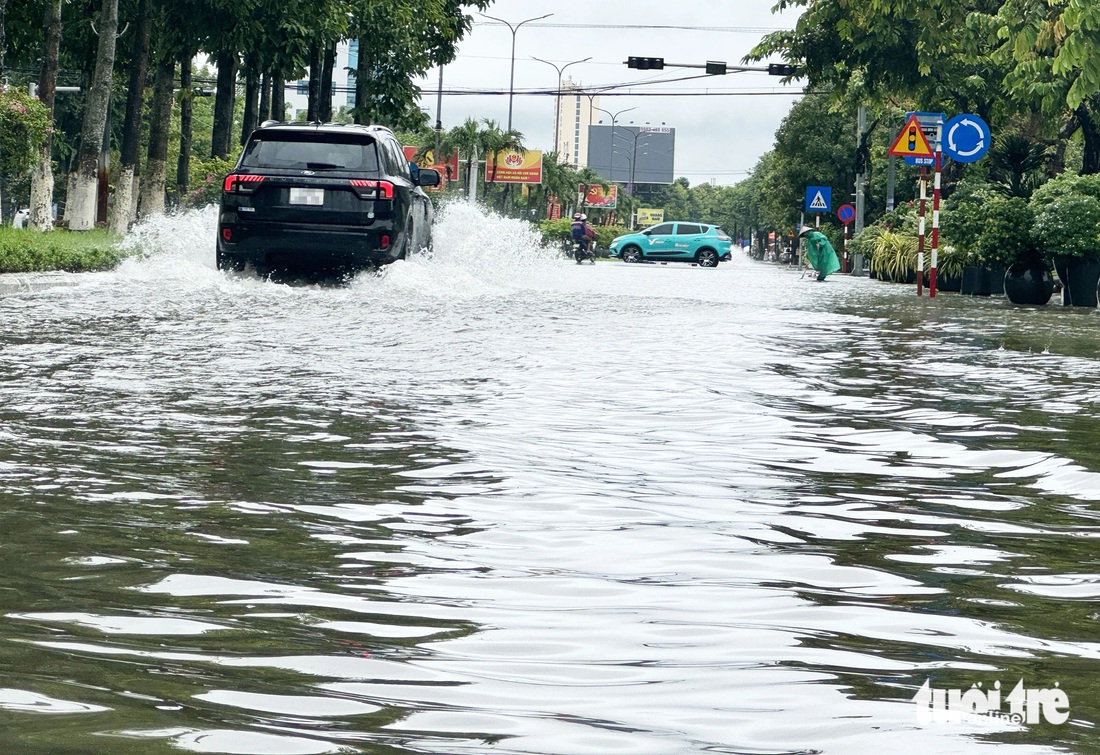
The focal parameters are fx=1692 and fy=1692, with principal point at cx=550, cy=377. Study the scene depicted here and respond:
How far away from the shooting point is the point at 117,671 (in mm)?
3186

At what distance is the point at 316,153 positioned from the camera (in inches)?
731

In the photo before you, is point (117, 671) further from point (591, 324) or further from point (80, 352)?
point (591, 324)

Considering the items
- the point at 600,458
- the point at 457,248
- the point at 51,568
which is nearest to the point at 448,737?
the point at 51,568

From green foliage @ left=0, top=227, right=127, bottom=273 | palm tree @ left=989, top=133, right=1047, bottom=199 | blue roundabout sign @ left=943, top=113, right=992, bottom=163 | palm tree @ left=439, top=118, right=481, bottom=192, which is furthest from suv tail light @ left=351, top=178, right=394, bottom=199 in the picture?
palm tree @ left=439, top=118, right=481, bottom=192

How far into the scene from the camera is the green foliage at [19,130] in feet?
81.0

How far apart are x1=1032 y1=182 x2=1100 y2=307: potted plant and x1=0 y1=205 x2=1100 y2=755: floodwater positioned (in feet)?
45.9

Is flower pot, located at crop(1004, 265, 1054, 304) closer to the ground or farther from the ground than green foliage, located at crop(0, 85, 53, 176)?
closer to the ground

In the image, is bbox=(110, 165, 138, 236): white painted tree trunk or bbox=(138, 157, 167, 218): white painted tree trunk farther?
bbox=(138, 157, 167, 218): white painted tree trunk

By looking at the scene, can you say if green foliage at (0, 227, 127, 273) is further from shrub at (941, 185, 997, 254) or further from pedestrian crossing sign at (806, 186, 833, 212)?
pedestrian crossing sign at (806, 186, 833, 212)

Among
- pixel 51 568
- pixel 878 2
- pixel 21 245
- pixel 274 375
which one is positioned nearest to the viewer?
pixel 51 568

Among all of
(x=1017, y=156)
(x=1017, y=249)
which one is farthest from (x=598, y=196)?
(x=1017, y=249)

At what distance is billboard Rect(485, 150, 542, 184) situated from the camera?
107562mm

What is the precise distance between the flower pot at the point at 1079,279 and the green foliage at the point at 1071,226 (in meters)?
0.17

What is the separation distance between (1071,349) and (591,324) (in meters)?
4.13
